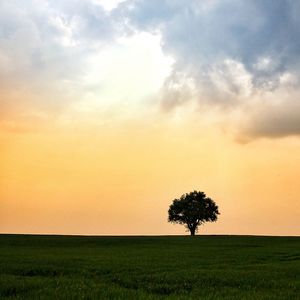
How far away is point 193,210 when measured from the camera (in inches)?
4685

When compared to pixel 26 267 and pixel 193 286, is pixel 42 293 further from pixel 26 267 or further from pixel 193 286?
pixel 26 267

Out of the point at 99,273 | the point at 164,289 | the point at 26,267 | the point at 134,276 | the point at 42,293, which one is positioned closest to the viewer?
the point at 42,293

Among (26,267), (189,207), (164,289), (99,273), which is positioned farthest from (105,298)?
(189,207)

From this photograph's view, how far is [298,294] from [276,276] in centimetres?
797

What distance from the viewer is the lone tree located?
120 m

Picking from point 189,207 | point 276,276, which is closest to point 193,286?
point 276,276

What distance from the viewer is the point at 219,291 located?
21.5 m

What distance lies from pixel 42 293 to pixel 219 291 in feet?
25.9

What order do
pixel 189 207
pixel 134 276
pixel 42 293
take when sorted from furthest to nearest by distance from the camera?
pixel 189 207 < pixel 134 276 < pixel 42 293

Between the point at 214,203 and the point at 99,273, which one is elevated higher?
the point at 214,203

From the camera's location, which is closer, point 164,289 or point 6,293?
point 6,293

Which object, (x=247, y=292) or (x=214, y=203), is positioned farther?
(x=214, y=203)

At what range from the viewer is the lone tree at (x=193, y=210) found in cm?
11962

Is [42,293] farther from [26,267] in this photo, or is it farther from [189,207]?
[189,207]
